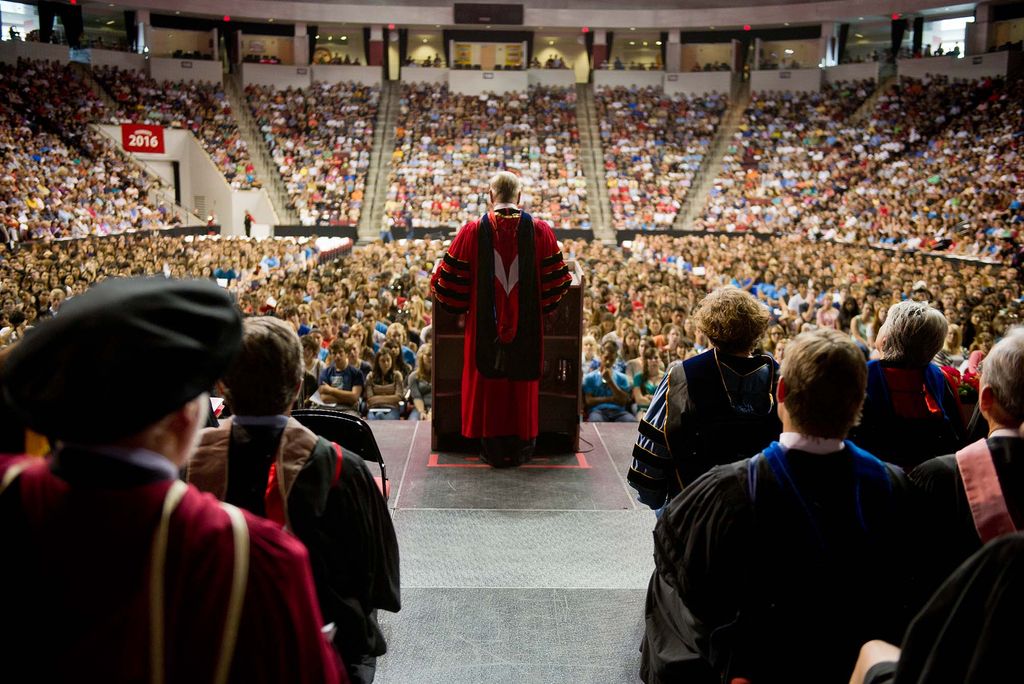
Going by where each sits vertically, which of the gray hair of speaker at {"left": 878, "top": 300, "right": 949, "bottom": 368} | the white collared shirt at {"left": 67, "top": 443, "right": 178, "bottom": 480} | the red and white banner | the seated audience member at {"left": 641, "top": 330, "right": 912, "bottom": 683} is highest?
the red and white banner

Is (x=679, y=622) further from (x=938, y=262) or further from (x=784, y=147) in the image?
(x=784, y=147)

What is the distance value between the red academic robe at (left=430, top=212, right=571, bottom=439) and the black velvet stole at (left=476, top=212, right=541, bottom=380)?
2cm

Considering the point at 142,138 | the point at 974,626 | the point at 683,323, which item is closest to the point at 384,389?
the point at 683,323

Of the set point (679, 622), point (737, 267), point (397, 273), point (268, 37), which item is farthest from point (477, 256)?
point (268, 37)

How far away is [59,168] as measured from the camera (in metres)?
22.8

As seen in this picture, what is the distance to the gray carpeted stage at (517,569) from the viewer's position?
133 inches

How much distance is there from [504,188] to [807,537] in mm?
3618

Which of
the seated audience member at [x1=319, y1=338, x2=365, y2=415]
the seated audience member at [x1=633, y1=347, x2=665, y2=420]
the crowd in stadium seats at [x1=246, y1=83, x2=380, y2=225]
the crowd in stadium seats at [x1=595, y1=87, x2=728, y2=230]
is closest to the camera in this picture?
the seated audience member at [x1=319, y1=338, x2=365, y2=415]

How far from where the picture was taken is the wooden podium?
239 inches

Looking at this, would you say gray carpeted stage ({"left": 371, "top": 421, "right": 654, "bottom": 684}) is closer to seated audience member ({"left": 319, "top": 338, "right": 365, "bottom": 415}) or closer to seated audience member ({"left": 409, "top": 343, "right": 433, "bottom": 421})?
seated audience member ({"left": 319, "top": 338, "right": 365, "bottom": 415})

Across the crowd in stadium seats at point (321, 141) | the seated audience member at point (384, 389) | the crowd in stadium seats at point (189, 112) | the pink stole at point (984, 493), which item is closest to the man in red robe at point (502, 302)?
the seated audience member at point (384, 389)

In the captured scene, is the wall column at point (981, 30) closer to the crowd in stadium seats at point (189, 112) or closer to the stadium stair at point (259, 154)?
the stadium stair at point (259, 154)

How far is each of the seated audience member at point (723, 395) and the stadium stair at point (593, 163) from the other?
23.7 m

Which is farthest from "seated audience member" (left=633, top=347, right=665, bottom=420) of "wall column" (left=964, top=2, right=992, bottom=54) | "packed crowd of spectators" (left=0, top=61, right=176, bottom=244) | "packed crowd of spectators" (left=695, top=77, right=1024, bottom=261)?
"wall column" (left=964, top=2, right=992, bottom=54)
